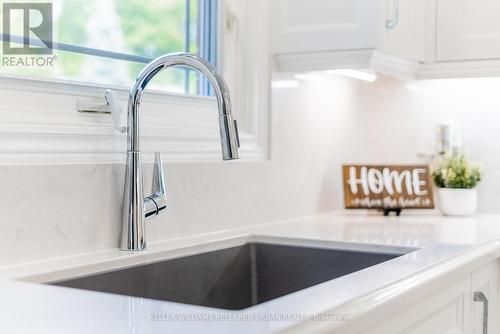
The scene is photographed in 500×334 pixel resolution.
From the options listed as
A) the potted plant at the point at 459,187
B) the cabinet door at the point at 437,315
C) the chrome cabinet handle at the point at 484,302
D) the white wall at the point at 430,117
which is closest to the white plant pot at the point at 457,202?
the potted plant at the point at 459,187

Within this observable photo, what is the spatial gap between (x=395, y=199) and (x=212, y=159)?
764 mm

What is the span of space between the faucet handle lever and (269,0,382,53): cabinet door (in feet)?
2.38

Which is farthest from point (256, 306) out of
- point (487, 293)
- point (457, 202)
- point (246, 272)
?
point (457, 202)

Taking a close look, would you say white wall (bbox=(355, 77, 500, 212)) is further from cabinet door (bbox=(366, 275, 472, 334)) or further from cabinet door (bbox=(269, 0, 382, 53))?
cabinet door (bbox=(366, 275, 472, 334))

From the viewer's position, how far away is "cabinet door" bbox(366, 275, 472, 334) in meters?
1.23

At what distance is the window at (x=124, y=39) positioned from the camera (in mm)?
1654

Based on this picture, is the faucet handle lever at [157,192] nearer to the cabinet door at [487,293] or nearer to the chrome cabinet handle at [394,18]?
the cabinet door at [487,293]

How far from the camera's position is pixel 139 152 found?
154cm

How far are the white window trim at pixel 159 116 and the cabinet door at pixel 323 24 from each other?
51mm

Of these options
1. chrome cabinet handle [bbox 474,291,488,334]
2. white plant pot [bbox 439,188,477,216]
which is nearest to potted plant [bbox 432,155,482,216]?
white plant pot [bbox 439,188,477,216]

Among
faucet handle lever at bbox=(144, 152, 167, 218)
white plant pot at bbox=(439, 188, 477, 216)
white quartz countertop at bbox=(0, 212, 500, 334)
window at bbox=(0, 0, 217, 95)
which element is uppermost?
window at bbox=(0, 0, 217, 95)

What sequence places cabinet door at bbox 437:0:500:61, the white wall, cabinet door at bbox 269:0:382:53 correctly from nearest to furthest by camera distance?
1. cabinet door at bbox 269:0:382:53
2. cabinet door at bbox 437:0:500:61
3. the white wall

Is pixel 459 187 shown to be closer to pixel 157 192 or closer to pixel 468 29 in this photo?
pixel 468 29

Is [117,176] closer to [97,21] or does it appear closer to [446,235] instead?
[97,21]
